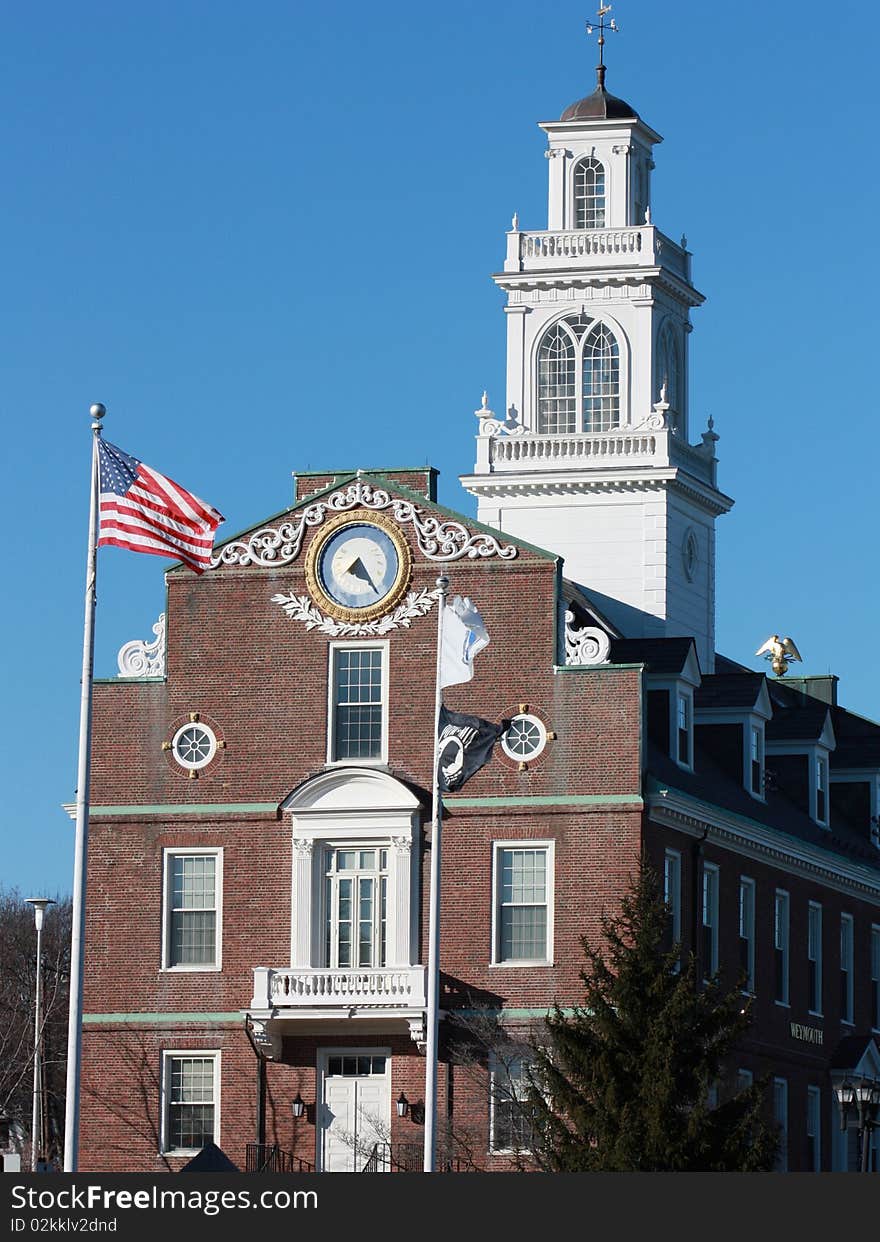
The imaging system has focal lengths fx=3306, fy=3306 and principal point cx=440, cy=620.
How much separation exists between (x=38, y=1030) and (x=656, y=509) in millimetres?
19017

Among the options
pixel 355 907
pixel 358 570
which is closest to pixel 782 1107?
pixel 355 907

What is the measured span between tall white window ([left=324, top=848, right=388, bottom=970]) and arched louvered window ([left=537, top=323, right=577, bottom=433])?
20.0 m

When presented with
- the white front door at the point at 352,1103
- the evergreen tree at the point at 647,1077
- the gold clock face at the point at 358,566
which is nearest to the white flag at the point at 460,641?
the gold clock face at the point at 358,566

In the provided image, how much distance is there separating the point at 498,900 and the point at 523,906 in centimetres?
48

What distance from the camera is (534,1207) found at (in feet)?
125

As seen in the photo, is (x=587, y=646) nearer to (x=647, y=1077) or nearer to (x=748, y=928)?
(x=748, y=928)

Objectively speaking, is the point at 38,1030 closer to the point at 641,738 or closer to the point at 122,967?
the point at 122,967

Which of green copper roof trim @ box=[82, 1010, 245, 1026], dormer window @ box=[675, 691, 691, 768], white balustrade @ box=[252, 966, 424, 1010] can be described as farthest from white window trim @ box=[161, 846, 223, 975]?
dormer window @ box=[675, 691, 691, 768]

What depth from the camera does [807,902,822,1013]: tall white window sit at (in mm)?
71125

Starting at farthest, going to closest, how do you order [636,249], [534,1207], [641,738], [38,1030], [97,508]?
[636,249] < [38,1030] < [641,738] < [97,508] < [534,1207]

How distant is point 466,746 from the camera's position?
2456 inches

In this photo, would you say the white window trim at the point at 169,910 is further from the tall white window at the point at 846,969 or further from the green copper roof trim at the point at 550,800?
the tall white window at the point at 846,969

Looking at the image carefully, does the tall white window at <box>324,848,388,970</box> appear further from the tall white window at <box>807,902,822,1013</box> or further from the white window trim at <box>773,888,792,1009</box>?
the tall white window at <box>807,902,822,1013</box>

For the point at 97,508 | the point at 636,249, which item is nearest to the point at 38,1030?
the point at 636,249
